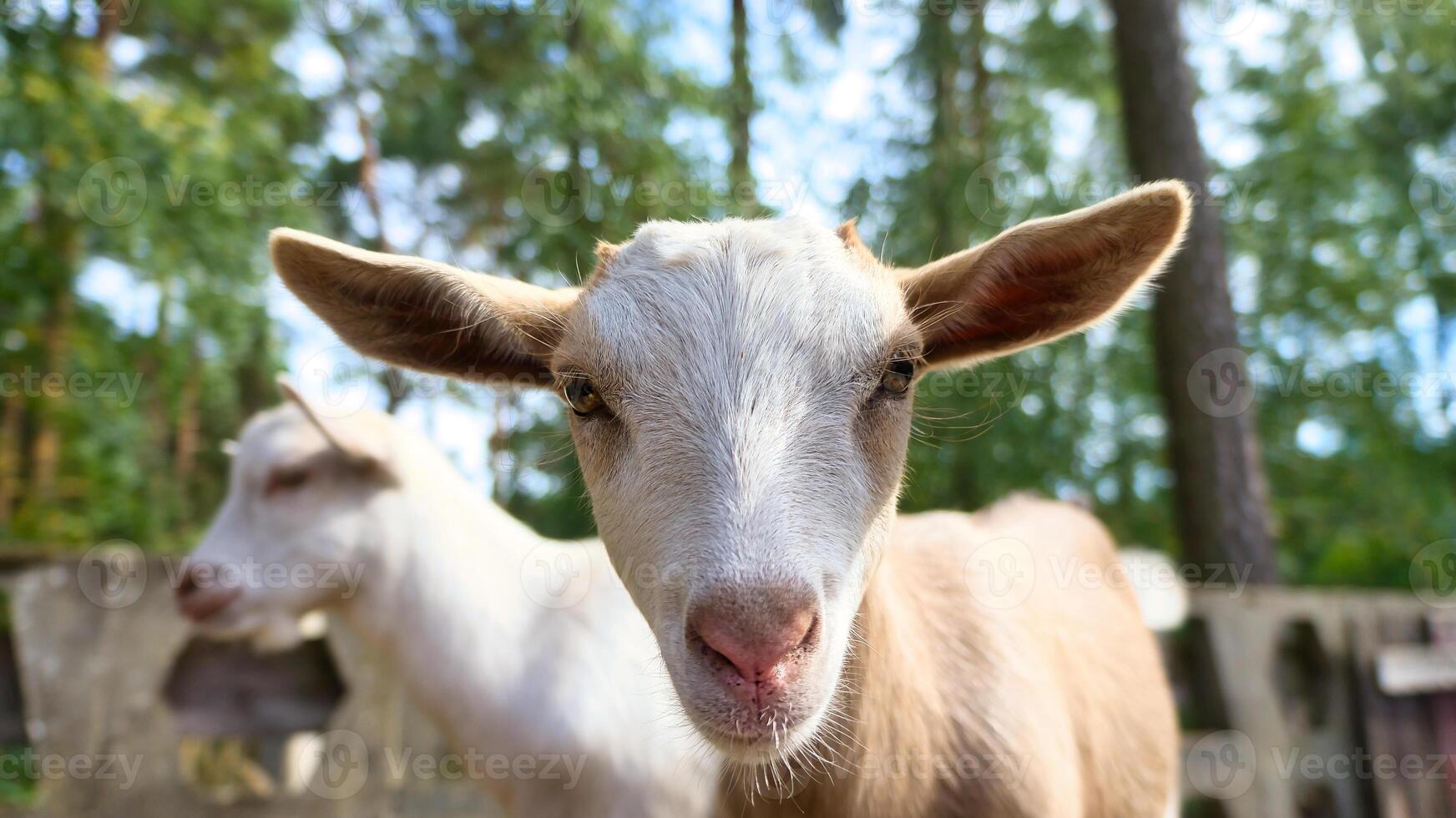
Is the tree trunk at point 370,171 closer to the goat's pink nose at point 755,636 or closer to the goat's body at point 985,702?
the goat's body at point 985,702

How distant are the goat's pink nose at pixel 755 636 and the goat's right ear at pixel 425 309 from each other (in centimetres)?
118

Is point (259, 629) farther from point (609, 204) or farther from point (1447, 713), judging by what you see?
point (1447, 713)

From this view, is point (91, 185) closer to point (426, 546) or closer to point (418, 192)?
point (418, 192)

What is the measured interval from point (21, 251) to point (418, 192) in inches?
199

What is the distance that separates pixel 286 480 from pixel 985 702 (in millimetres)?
3370

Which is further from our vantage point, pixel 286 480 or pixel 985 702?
pixel 286 480

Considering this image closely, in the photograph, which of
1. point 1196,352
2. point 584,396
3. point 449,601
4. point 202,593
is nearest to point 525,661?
point 449,601

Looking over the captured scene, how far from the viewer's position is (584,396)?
238 centimetres

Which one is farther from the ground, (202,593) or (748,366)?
(748,366)

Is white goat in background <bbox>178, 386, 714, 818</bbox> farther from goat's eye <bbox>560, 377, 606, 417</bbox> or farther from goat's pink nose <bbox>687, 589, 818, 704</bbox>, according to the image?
goat's pink nose <bbox>687, 589, 818, 704</bbox>

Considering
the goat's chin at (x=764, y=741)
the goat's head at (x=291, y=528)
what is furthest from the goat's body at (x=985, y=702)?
the goat's head at (x=291, y=528)

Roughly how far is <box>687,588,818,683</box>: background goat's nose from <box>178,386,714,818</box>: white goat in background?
2.19 m

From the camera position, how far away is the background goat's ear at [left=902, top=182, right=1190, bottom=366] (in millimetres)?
2318

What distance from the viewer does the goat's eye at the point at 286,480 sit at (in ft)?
14.1
